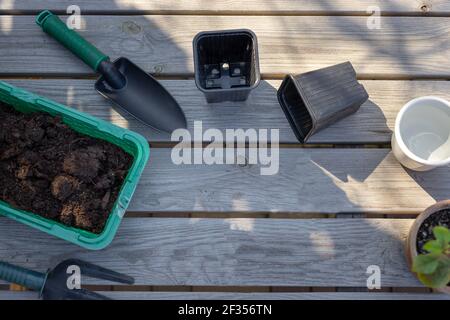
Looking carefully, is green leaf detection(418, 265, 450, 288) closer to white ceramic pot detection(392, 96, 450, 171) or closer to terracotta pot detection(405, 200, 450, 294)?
terracotta pot detection(405, 200, 450, 294)

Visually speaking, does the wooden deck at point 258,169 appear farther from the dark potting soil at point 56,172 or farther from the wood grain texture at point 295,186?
the dark potting soil at point 56,172

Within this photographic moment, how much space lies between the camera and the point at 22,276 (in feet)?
3.40

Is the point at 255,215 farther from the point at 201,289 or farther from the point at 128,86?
the point at 128,86

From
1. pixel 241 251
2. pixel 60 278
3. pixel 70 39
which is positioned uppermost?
pixel 70 39

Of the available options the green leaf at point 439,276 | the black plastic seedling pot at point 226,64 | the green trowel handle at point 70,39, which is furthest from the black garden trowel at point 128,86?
the green leaf at point 439,276

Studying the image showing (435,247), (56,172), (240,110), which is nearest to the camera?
(435,247)

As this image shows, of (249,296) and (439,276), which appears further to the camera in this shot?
(249,296)

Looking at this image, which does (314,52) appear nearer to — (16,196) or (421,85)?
(421,85)

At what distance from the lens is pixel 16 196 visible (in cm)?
101

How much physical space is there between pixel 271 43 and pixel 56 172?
2.06 ft

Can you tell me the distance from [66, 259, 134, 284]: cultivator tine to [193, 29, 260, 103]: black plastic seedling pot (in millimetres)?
483

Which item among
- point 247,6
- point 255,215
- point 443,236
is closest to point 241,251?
point 255,215

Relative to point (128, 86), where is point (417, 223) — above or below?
below

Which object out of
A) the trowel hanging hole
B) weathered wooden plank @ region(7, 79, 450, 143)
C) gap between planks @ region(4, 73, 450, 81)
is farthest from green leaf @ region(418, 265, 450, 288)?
the trowel hanging hole
